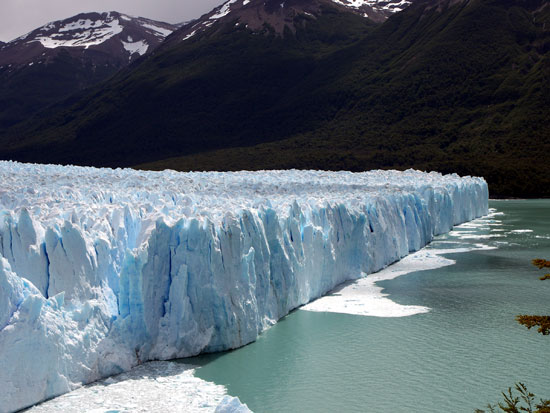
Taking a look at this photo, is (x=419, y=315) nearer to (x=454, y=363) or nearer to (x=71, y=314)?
(x=454, y=363)

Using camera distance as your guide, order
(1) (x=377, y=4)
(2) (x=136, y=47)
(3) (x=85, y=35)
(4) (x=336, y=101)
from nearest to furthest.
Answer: (4) (x=336, y=101) → (1) (x=377, y=4) → (2) (x=136, y=47) → (3) (x=85, y=35)

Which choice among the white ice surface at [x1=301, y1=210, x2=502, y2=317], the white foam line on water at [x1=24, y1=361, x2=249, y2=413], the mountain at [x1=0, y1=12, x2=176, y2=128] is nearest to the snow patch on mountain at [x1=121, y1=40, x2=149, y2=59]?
the mountain at [x1=0, y1=12, x2=176, y2=128]

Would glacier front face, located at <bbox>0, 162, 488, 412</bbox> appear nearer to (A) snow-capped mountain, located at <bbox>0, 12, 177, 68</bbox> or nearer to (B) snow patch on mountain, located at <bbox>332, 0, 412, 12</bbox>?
(B) snow patch on mountain, located at <bbox>332, 0, 412, 12</bbox>

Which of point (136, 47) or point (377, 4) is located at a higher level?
point (136, 47)

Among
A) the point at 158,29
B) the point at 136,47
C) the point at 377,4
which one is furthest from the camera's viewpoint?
the point at 158,29

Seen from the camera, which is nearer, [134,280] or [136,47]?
[134,280]

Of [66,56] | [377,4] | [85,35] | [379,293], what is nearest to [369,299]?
[379,293]

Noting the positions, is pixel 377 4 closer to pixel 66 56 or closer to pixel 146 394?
pixel 66 56
